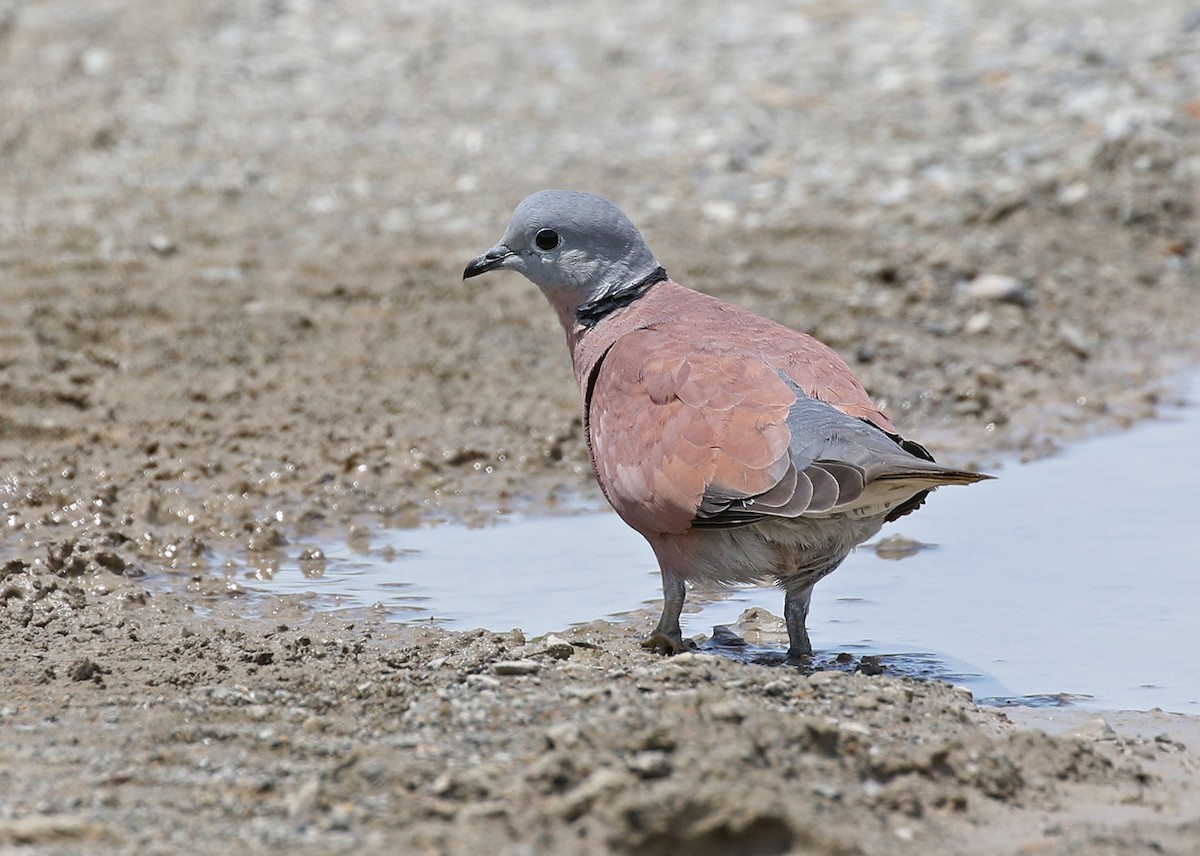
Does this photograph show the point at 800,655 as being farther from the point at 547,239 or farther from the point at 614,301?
the point at 547,239

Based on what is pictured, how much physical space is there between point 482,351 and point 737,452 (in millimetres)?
3356

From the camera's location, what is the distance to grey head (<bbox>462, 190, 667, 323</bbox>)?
5.41 m

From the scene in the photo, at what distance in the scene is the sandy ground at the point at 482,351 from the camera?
334cm

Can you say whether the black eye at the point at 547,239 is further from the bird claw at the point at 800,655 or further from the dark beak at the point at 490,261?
the bird claw at the point at 800,655

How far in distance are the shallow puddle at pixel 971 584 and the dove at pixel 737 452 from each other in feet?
1.57

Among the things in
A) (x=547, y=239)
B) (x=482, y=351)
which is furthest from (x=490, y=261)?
(x=482, y=351)

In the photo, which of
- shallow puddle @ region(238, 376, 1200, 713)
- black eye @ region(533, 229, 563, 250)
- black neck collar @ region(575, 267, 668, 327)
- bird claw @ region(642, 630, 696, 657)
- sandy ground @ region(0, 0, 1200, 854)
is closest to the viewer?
sandy ground @ region(0, 0, 1200, 854)

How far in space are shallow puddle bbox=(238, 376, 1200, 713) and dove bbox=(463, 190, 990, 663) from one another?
1.57 ft

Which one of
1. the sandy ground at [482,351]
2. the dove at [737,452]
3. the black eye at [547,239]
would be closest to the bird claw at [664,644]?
the dove at [737,452]

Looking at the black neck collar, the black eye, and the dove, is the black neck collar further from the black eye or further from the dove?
the black eye

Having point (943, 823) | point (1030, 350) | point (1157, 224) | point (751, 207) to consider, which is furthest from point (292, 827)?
point (1157, 224)

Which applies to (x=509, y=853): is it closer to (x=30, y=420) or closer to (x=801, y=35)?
(x=30, y=420)

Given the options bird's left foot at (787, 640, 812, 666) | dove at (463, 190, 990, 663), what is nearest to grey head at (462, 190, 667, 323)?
dove at (463, 190, 990, 663)

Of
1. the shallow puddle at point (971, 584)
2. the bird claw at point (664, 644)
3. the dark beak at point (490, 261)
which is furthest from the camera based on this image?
the dark beak at point (490, 261)
